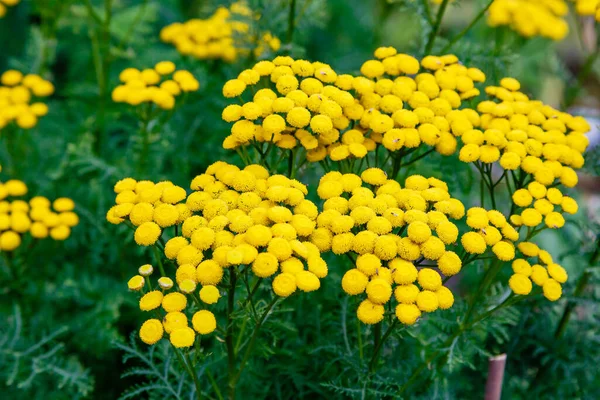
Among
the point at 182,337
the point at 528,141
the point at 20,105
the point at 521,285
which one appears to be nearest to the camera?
the point at 182,337

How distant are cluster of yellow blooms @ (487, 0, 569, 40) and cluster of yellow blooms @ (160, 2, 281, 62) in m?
1.47

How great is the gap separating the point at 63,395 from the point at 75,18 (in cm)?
261

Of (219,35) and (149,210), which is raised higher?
(219,35)

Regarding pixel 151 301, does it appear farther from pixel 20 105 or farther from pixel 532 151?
pixel 20 105

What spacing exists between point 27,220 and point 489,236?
1707mm

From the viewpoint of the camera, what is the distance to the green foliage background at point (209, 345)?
Answer: 1.96 metres

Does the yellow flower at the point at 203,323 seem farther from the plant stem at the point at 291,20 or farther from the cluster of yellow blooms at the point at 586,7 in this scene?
the cluster of yellow blooms at the point at 586,7

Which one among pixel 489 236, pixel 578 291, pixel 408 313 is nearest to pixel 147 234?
pixel 408 313

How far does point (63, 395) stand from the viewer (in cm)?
229

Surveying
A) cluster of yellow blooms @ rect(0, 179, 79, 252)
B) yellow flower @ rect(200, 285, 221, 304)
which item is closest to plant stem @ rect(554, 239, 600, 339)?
yellow flower @ rect(200, 285, 221, 304)

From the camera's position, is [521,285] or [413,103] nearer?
[521,285]

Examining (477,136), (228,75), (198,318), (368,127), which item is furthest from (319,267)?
(228,75)

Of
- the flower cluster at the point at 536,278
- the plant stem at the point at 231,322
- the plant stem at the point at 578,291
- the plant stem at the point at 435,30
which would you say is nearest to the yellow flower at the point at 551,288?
the flower cluster at the point at 536,278

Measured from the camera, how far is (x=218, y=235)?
1.41 metres
